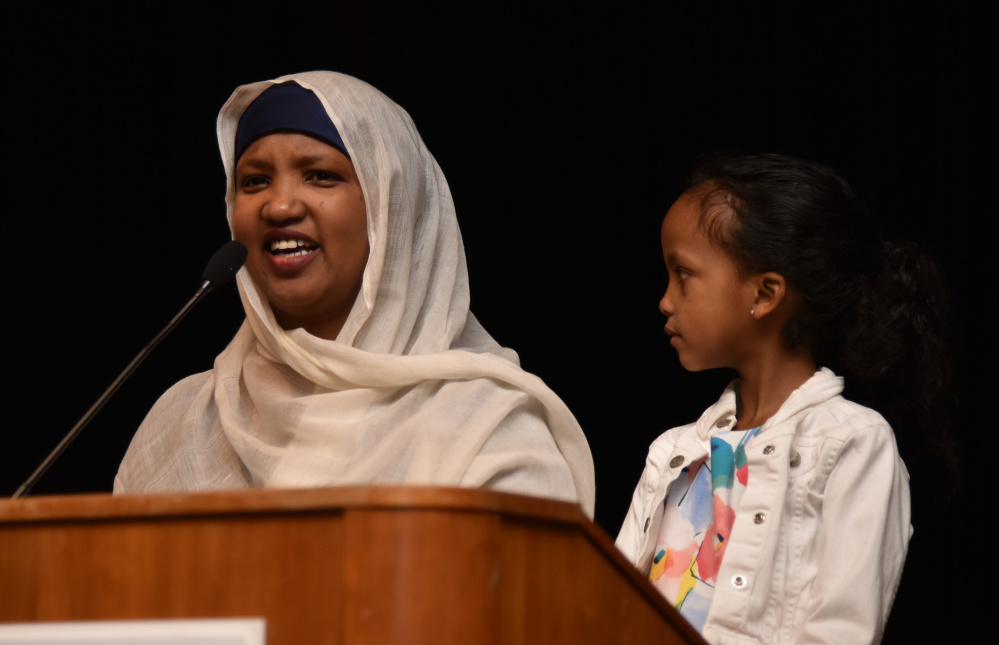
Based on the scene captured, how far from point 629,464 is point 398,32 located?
3.55ft

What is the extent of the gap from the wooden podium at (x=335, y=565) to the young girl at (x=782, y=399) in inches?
26.6

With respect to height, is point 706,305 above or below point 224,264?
below

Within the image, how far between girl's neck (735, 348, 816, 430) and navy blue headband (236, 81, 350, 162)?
706 mm

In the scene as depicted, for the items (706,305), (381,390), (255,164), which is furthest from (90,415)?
(706,305)

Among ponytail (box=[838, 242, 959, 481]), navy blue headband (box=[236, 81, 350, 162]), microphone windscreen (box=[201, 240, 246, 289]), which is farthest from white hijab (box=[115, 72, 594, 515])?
ponytail (box=[838, 242, 959, 481])

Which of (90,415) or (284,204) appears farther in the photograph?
(284,204)

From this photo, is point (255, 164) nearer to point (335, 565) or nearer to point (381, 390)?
point (381, 390)

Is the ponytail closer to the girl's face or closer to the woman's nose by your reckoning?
the girl's face

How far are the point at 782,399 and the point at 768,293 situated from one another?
18cm

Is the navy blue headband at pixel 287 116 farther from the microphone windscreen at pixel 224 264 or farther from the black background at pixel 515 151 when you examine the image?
the black background at pixel 515 151

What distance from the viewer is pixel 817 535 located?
1.59 meters

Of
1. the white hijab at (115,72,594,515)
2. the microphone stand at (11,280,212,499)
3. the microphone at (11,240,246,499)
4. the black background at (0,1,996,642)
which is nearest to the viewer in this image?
the microphone stand at (11,280,212,499)

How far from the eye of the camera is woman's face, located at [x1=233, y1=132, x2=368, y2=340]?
68.7 inches

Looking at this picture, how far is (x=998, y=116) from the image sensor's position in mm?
2193
